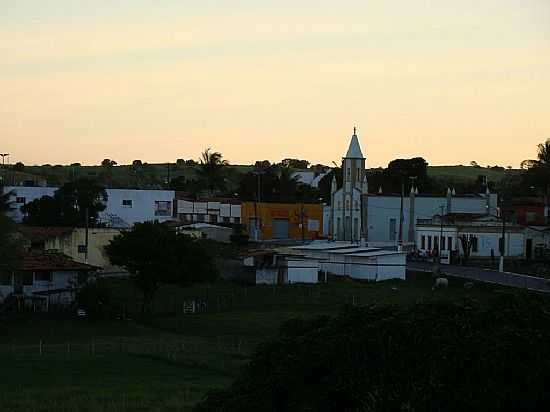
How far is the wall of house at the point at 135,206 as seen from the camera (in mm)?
100000

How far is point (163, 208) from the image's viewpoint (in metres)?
104

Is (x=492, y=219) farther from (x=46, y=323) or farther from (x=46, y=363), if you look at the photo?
(x=46, y=363)

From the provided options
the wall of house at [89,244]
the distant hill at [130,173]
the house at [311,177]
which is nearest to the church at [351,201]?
the wall of house at [89,244]

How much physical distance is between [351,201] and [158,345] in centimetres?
5806

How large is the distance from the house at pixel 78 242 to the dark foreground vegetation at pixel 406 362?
54770mm

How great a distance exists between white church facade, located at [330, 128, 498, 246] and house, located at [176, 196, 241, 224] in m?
9.63

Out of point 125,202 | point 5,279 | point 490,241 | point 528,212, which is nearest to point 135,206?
point 125,202

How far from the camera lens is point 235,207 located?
10969 centimetres

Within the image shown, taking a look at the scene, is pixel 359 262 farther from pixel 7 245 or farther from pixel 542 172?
pixel 542 172

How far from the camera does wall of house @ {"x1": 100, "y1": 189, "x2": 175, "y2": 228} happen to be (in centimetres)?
10000

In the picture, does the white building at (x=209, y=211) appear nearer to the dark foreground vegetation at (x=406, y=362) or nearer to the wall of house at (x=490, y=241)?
the wall of house at (x=490, y=241)

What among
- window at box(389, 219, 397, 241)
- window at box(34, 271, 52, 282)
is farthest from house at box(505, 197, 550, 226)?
window at box(34, 271, 52, 282)

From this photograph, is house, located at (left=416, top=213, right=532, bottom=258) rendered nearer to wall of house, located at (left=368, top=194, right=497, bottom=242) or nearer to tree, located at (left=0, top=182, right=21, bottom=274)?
wall of house, located at (left=368, top=194, right=497, bottom=242)

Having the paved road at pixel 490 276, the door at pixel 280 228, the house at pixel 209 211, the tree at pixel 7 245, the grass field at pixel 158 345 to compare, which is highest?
the house at pixel 209 211
